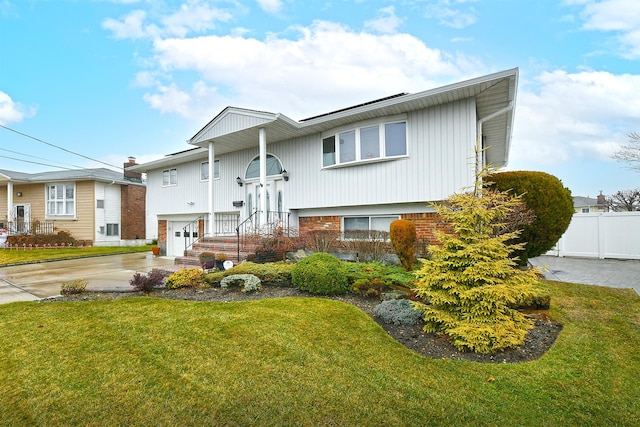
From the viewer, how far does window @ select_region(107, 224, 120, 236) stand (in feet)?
A: 69.2

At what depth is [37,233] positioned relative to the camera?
65.9ft

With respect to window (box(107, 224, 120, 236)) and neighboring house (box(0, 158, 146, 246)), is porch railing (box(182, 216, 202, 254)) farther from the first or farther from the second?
window (box(107, 224, 120, 236))

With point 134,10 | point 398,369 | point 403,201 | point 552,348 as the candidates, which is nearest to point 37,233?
point 134,10

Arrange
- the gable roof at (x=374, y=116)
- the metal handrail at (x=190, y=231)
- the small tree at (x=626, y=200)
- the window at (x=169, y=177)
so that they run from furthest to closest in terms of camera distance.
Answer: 1. the small tree at (x=626, y=200)
2. the window at (x=169, y=177)
3. the metal handrail at (x=190, y=231)
4. the gable roof at (x=374, y=116)

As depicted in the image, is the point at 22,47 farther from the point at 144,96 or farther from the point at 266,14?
the point at 266,14

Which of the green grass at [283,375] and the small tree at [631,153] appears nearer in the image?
the green grass at [283,375]

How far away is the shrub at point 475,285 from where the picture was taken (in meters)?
3.88

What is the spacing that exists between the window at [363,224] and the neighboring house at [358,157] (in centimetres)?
3

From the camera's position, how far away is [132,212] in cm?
2211

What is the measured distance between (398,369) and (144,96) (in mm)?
15965

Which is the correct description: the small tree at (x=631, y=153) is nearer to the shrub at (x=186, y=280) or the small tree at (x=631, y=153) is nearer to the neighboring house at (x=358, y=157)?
the neighboring house at (x=358, y=157)

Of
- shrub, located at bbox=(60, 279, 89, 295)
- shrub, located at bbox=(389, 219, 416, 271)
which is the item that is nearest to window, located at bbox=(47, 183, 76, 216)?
shrub, located at bbox=(60, 279, 89, 295)

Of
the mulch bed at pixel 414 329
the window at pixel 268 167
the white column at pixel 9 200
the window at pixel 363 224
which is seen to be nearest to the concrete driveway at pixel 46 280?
the mulch bed at pixel 414 329

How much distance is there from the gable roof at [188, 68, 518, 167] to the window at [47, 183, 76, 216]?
14118 mm
